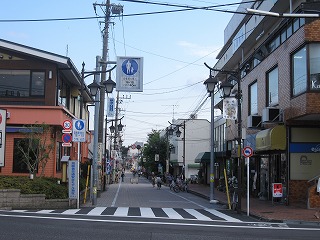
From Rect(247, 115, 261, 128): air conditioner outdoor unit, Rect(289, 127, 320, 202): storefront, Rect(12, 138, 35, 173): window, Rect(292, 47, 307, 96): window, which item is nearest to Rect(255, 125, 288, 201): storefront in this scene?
Rect(289, 127, 320, 202): storefront

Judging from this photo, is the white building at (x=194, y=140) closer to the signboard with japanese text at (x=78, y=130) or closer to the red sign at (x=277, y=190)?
the red sign at (x=277, y=190)

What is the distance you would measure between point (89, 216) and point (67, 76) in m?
14.9

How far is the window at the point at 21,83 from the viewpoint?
26.6 metres

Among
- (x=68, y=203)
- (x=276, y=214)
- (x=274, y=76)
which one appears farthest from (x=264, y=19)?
(x=68, y=203)

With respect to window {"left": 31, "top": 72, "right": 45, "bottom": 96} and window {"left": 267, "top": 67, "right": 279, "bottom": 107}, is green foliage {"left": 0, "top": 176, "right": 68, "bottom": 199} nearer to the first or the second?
window {"left": 31, "top": 72, "right": 45, "bottom": 96}

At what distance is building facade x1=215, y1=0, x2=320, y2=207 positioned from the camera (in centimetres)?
2038

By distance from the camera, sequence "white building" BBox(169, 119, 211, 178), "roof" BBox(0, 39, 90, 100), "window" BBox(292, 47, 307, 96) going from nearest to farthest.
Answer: "window" BBox(292, 47, 307, 96) → "roof" BBox(0, 39, 90, 100) → "white building" BBox(169, 119, 211, 178)

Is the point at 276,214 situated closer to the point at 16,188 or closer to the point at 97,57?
the point at 16,188

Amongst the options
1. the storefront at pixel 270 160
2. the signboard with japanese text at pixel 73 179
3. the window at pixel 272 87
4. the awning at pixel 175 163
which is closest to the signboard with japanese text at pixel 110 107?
the storefront at pixel 270 160

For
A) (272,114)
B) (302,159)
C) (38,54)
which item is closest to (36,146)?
(38,54)

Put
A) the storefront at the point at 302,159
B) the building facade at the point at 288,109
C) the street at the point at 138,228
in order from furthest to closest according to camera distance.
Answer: the storefront at the point at 302,159
the building facade at the point at 288,109
the street at the point at 138,228

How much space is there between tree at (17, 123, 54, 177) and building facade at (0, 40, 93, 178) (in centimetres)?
41

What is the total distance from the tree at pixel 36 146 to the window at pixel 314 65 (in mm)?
13490

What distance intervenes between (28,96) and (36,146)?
4.45 metres
